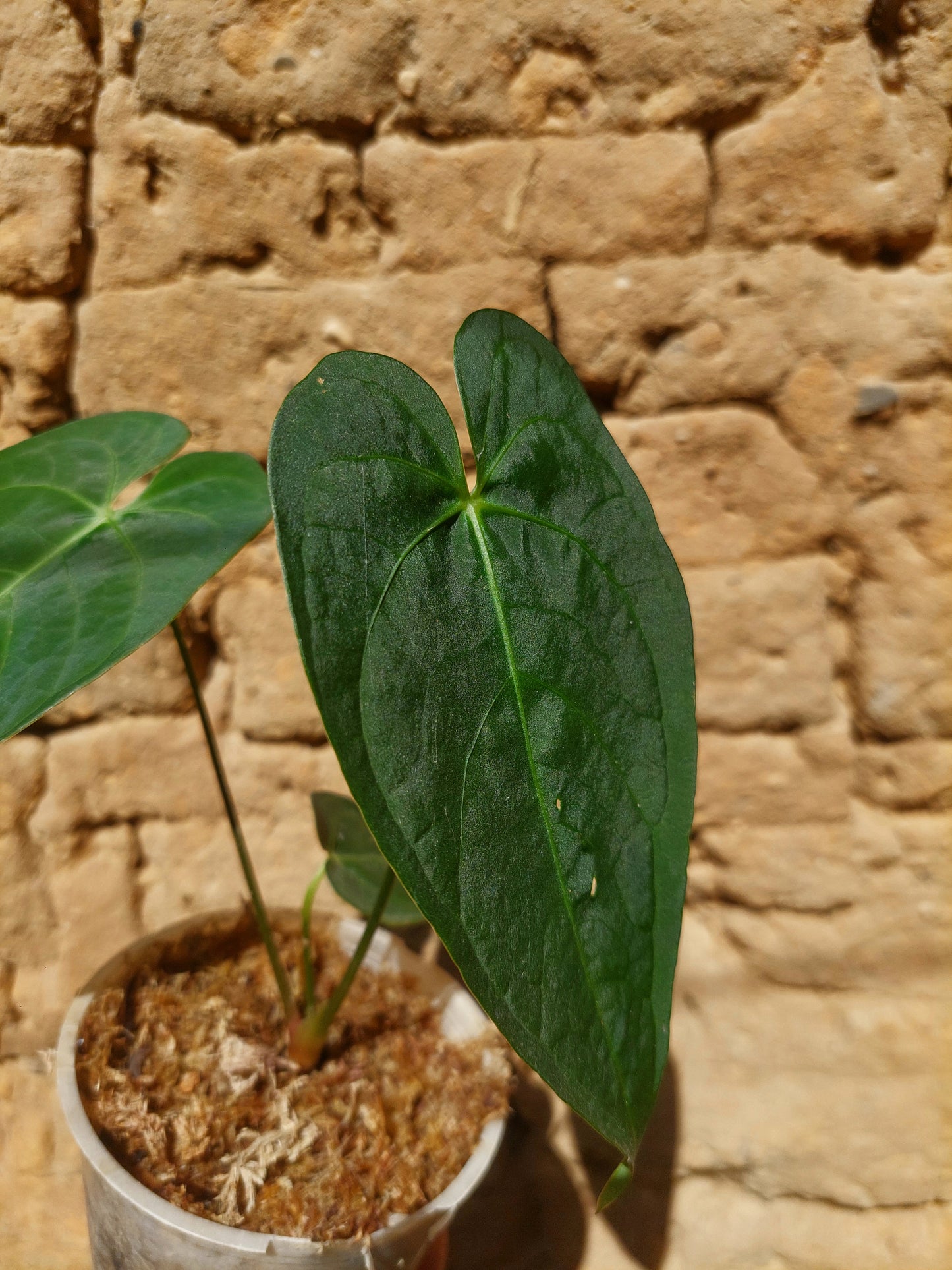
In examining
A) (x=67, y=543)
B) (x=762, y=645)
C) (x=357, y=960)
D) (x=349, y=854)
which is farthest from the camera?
(x=762, y=645)

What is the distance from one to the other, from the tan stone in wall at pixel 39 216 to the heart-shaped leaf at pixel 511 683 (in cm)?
64

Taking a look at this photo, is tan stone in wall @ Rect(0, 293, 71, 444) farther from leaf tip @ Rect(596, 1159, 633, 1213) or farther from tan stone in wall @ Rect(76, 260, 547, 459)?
leaf tip @ Rect(596, 1159, 633, 1213)

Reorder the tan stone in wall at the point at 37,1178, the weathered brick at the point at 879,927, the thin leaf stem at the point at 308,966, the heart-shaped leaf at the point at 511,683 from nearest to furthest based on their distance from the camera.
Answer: the heart-shaped leaf at the point at 511,683 < the thin leaf stem at the point at 308,966 < the tan stone in wall at the point at 37,1178 < the weathered brick at the point at 879,927

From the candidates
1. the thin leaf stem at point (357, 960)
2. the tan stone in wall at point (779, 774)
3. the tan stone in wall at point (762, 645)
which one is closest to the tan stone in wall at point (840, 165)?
the tan stone in wall at point (762, 645)

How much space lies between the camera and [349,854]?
95cm

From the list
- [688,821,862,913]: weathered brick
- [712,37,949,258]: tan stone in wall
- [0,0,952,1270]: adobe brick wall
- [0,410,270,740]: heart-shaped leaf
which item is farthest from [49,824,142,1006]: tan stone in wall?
[712,37,949,258]: tan stone in wall

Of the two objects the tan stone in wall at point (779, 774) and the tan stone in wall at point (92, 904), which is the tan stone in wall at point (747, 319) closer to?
the tan stone in wall at point (779, 774)

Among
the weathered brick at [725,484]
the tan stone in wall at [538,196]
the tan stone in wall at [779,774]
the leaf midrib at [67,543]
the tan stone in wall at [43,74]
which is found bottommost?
the tan stone in wall at [779,774]

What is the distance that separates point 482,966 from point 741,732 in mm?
785

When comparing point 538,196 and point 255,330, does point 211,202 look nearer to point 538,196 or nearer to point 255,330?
point 255,330

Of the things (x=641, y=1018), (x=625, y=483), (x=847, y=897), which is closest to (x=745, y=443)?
(x=625, y=483)

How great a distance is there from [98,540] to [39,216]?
580 millimetres

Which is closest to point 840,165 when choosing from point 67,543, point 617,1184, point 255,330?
point 255,330

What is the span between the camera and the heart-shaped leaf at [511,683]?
0.51 m
